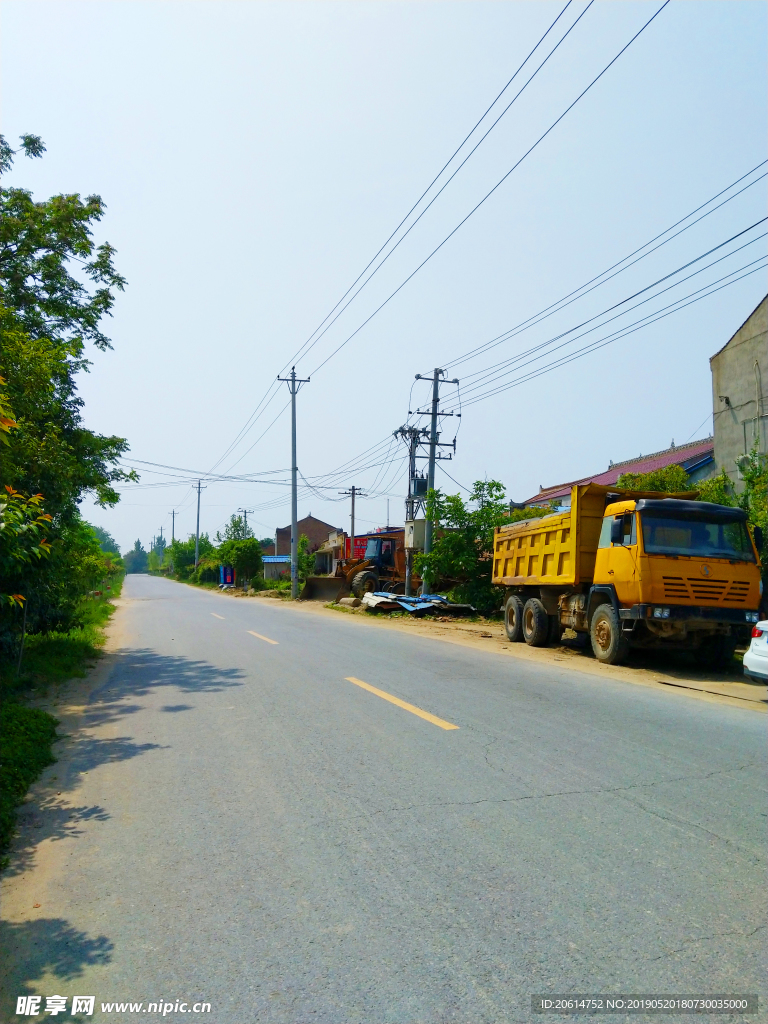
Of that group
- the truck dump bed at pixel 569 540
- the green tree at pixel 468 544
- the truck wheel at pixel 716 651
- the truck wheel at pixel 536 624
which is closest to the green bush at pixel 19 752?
the truck dump bed at pixel 569 540

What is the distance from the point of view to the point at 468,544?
959 inches

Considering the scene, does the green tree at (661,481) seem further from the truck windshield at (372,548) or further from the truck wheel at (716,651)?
the truck windshield at (372,548)

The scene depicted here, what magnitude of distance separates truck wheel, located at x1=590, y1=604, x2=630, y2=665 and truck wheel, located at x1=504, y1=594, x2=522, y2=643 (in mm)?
3632

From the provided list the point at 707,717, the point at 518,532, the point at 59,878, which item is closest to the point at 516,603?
the point at 518,532

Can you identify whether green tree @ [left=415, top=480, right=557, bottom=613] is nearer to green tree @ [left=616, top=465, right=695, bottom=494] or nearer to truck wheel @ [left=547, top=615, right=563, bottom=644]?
green tree @ [left=616, top=465, right=695, bottom=494]

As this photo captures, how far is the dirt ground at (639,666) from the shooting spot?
32.7 ft

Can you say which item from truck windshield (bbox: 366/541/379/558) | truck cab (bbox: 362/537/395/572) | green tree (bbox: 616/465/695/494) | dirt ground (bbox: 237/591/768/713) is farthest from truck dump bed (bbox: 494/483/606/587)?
truck windshield (bbox: 366/541/379/558)

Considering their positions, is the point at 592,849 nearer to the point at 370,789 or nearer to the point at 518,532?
the point at 370,789

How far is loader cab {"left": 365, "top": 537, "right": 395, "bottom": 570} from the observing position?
106 feet

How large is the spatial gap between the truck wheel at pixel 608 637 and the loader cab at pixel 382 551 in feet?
63.8

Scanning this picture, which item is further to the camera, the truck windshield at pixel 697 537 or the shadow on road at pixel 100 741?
the truck windshield at pixel 697 537

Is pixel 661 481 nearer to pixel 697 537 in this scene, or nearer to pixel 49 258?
pixel 697 537

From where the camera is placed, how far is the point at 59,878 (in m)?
4.11

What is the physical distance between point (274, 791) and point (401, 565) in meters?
26.1
